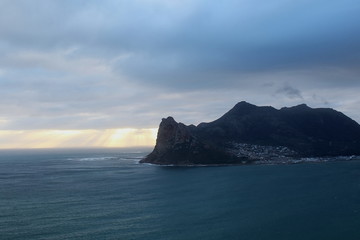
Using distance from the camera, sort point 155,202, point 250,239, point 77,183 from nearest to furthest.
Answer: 1. point 250,239
2. point 155,202
3. point 77,183

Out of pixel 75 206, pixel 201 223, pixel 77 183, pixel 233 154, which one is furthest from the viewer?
pixel 233 154

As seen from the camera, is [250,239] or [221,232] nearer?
[250,239]

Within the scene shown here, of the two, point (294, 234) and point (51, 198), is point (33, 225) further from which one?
point (294, 234)

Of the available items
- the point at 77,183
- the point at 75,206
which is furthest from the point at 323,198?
the point at 77,183

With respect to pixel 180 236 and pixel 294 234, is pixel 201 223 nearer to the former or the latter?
pixel 180 236

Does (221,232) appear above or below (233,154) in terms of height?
below

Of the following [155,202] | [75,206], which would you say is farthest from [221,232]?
[75,206]
